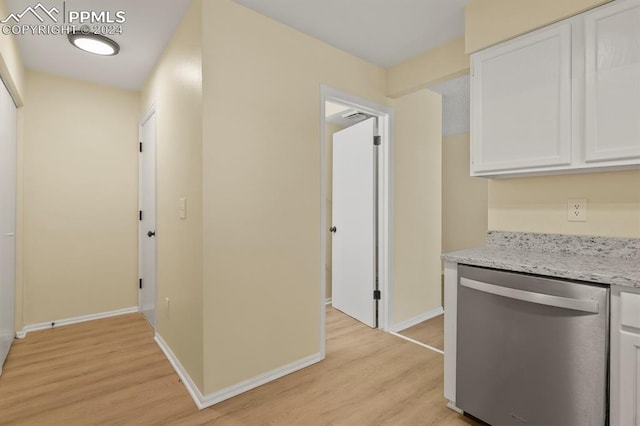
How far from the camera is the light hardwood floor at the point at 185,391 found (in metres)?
1.77

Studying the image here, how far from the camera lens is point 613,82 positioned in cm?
147

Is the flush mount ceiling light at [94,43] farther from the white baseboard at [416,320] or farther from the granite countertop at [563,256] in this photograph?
the white baseboard at [416,320]

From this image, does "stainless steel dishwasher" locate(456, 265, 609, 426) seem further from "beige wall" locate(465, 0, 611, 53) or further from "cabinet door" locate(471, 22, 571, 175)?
"beige wall" locate(465, 0, 611, 53)

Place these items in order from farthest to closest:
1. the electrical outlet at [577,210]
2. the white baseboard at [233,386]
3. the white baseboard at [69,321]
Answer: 1. the white baseboard at [69,321]
2. the white baseboard at [233,386]
3. the electrical outlet at [577,210]

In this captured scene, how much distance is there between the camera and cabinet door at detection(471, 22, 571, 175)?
1.62 meters

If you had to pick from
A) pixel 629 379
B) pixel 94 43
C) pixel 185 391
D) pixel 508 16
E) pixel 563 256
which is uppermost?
pixel 94 43

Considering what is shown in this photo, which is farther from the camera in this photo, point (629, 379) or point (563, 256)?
point (563, 256)

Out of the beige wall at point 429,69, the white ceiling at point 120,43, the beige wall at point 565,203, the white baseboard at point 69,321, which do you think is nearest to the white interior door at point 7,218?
the white baseboard at point 69,321

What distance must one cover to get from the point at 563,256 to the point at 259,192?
1.85m

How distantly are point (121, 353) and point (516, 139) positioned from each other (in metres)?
3.32

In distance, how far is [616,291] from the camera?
1233mm

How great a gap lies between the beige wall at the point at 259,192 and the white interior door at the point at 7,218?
1.72 metres

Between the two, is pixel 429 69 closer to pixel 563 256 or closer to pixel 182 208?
pixel 563 256

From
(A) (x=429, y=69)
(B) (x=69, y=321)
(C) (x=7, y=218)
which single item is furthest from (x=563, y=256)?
(B) (x=69, y=321)
